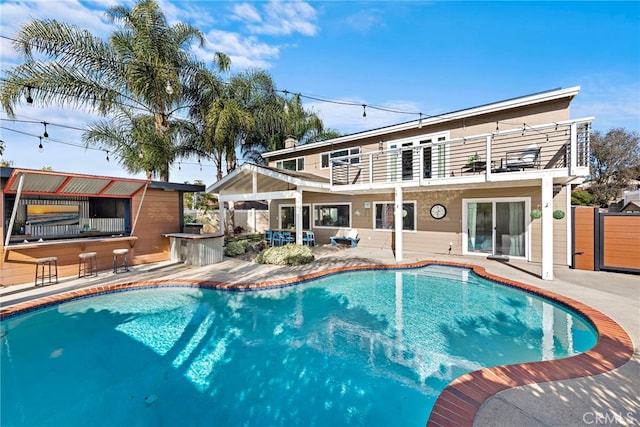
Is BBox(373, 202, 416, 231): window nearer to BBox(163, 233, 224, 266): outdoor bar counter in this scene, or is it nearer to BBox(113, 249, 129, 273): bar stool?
BBox(163, 233, 224, 266): outdoor bar counter

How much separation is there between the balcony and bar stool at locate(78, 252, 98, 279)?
8.85m

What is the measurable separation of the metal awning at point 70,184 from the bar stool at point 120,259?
1920 millimetres

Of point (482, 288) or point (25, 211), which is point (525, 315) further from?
point (25, 211)

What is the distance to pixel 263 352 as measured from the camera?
451 centimetres

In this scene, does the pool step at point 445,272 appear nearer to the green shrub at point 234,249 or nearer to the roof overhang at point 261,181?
the roof overhang at point 261,181

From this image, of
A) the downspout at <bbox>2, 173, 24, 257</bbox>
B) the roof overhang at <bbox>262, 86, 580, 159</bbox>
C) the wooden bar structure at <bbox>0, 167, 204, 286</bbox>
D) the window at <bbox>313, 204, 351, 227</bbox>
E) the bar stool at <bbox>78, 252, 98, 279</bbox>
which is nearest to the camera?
the downspout at <bbox>2, 173, 24, 257</bbox>

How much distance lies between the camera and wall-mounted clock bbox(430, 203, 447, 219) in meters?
11.4

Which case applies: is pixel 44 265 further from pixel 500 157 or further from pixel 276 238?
pixel 500 157

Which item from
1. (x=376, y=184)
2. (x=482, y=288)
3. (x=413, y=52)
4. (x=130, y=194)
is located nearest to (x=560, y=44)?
(x=413, y=52)

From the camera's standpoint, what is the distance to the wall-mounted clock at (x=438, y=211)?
11.4m

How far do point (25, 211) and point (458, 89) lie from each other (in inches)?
664

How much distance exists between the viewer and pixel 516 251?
393 inches

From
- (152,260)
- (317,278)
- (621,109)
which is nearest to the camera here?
(317,278)

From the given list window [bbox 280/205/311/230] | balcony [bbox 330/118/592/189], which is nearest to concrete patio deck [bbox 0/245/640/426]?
balcony [bbox 330/118/592/189]
